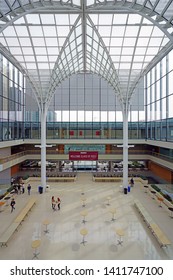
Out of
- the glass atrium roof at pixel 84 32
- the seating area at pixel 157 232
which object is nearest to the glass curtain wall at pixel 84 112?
the glass atrium roof at pixel 84 32

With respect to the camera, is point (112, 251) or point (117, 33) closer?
point (112, 251)

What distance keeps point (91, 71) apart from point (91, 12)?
2110cm

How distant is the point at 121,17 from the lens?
20.1 metres

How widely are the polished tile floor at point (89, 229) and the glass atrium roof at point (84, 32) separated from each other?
1300cm

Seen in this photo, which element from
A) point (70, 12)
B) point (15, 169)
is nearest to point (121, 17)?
point (70, 12)

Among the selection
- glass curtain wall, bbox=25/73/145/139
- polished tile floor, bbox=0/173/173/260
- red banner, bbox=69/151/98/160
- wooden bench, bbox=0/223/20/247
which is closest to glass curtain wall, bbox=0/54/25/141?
glass curtain wall, bbox=25/73/145/139

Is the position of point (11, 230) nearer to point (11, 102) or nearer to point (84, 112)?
point (11, 102)

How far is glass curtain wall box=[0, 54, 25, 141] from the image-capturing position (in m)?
28.6

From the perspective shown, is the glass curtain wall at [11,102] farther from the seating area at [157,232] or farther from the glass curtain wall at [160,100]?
the glass curtain wall at [160,100]

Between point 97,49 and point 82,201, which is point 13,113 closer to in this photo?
point 97,49

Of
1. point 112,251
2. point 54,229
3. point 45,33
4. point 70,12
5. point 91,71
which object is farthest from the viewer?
point 91,71

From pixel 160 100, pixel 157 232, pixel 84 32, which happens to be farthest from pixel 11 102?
pixel 157 232

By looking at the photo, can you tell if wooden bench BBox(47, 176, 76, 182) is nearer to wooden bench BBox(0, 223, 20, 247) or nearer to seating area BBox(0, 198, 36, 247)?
seating area BBox(0, 198, 36, 247)

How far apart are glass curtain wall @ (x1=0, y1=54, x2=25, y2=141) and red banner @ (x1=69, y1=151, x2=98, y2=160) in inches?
355
